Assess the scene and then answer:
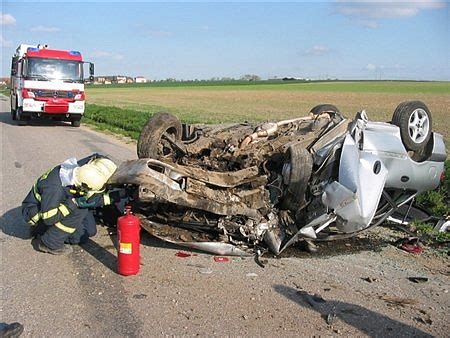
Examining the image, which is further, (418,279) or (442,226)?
(442,226)

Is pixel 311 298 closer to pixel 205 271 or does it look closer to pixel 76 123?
pixel 205 271

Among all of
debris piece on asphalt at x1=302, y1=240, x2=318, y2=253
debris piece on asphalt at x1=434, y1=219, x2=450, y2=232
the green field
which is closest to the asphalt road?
debris piece on asphalt at x1=302, y1=240, x2=318, y2=253

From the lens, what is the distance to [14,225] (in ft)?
19.6

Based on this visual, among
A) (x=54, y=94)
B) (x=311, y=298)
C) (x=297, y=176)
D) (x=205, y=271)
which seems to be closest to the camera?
(x=311, y=298)

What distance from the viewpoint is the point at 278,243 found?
500 cm

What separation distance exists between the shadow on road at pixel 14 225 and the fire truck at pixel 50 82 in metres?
13.2

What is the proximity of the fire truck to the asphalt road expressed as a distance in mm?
14150

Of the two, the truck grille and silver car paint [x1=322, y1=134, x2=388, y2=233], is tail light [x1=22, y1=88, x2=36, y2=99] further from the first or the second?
silver car paint [x1=322, y1=134, x2=388, y2=233]

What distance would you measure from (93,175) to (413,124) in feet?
12.0

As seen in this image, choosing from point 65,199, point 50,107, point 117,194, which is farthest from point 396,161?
point 50,107

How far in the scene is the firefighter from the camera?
4852mm

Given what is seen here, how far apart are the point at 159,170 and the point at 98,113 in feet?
68.4

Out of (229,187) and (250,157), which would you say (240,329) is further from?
(250,157)

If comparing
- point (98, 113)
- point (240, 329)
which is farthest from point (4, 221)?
point (98, 113)
